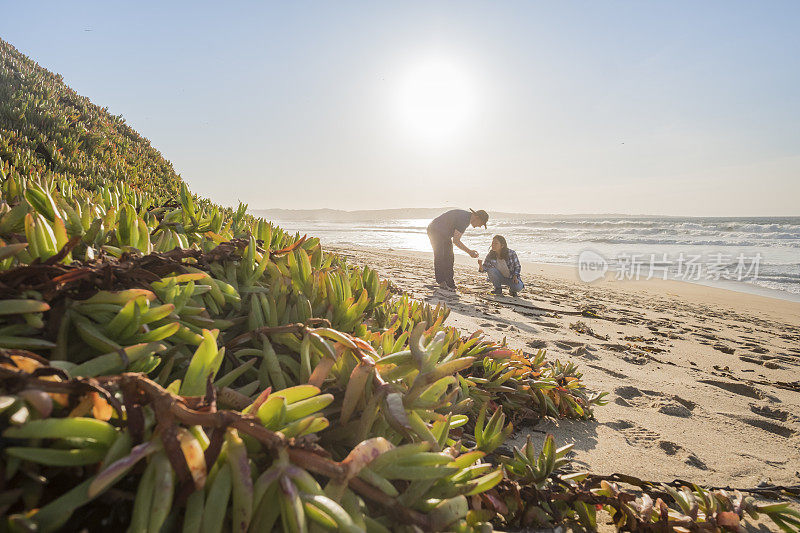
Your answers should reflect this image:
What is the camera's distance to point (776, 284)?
1166cm

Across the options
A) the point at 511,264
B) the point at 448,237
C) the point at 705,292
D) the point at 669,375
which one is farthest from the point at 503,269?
the point at 705,292

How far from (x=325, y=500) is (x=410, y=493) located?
8.8 inches

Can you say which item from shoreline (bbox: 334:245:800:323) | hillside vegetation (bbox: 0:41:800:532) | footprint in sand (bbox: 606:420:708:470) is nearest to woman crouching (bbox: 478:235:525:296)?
shoreline (bbox: 334:245:800:323)

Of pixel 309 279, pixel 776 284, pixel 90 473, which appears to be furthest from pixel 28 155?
pixel 776 284

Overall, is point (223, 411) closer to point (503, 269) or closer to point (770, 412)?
point (770, 412)

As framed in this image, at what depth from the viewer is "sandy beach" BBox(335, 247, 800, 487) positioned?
2.03 metres

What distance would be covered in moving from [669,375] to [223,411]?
12.9 feet

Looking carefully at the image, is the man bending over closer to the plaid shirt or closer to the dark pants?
the dark pants

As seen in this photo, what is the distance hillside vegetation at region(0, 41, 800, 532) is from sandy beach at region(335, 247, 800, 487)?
70 centimetres

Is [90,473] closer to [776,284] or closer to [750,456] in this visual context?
[750,456]

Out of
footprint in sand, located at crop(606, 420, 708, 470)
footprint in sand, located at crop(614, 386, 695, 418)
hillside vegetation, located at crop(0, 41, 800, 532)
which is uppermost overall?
hillside vegetation, located at crop(0, 41, 800, 532)

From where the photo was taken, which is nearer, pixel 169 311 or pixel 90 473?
pixel 90 473

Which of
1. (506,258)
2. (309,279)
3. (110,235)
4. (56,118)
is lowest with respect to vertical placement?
(506,258)

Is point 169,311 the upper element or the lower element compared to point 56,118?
lower
